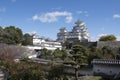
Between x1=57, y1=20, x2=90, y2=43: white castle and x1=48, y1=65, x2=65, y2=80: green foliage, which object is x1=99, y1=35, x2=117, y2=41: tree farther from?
x1=48, y1=65, x2=65, y2=80: green foliage

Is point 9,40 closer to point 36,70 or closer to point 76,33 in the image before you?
point 36,70

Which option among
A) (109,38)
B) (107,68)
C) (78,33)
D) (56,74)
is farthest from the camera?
(78,33)

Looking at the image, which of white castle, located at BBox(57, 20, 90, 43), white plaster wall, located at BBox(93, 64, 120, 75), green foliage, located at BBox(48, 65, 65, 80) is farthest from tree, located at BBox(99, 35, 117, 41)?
green foliage, located at BBox(48, 65, 65, 80)

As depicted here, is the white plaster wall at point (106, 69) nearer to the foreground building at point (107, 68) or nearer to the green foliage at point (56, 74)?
the foreground building at point (107, 68)

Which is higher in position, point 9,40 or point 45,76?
point 9,40

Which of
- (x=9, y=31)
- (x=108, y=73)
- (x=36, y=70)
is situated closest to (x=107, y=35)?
(x=9, y=31)

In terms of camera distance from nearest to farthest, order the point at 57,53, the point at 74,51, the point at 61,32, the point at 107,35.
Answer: the point at 74,51 < the point at 57,53 < the point at 107,35 < the point at 61,32

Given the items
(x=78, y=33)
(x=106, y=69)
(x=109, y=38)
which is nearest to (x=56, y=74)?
(x=106, y=69)

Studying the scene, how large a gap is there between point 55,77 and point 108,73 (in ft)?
15.1

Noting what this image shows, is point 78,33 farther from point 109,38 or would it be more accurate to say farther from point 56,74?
point 56,74

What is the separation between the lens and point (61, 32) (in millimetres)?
81688

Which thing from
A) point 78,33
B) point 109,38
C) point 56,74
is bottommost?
point 56,74

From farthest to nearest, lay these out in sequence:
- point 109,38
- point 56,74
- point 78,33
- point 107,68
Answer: point 78,33 → point 109,38 → point 107,68 → point 56,74

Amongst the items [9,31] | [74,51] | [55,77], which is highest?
[9,31]
